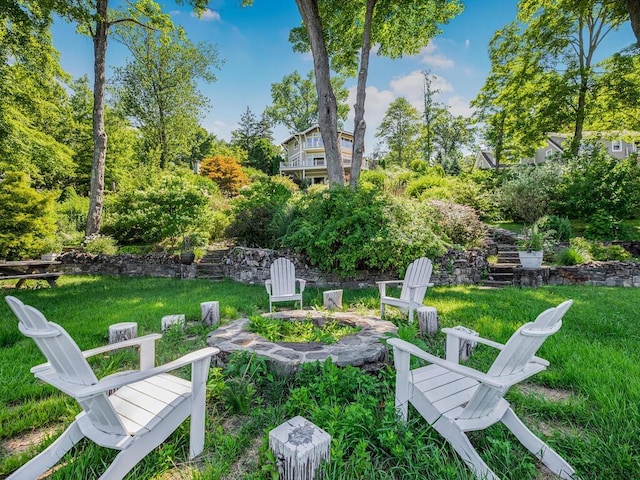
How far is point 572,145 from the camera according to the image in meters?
13.1

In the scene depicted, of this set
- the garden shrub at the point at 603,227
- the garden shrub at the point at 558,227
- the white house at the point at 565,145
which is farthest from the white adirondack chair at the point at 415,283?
the white house at the point at 565,145

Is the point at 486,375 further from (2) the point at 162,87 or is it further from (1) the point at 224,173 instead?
(2) the point at 162,87

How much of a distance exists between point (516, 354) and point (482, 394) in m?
0.27

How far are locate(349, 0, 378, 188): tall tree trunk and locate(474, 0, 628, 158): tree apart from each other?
8.61 meters

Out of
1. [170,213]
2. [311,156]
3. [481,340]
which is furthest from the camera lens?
[311,156]

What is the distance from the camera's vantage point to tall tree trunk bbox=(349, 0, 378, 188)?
809 cm

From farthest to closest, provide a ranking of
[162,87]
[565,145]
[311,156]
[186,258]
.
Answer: [311,156]
[162,87]
[565,145]
[186,258]

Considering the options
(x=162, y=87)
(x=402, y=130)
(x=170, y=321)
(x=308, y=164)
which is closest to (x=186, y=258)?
(x=170, y=321)

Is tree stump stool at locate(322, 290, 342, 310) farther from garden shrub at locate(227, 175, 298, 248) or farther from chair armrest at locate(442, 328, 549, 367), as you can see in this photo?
garden shrub at locate(227, 175, 298, 248)

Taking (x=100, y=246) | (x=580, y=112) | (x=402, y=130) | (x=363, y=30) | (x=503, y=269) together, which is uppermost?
(x=402, y=130)

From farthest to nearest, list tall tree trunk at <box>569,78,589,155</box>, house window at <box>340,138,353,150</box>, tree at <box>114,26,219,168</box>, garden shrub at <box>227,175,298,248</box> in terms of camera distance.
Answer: house window at <box>340,138,353,150</box> < tree at <box>114,26,219,168</box> < tall tree trunk at <box>569,78,589,155</box> < garden shrub at <box>227,175,298,248</box>

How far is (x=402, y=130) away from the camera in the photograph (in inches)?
1183

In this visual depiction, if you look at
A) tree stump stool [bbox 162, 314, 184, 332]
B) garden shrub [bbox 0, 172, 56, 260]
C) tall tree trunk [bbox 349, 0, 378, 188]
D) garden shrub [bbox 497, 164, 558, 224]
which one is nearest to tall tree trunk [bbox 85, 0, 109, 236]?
garden shrub [bbox 0, 172, 56, 260]

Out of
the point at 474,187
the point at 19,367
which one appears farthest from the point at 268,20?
the point at 19,367
